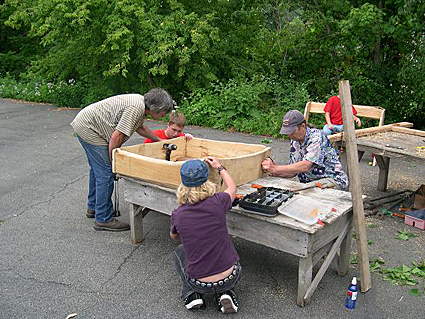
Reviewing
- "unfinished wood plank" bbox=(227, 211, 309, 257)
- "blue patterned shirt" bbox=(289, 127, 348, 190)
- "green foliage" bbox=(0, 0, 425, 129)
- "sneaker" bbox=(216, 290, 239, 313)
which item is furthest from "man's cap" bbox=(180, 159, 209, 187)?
"green foliage" bbox=(0, 0, 425, 129)

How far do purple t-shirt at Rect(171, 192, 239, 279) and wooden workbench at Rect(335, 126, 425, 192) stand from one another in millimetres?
2722

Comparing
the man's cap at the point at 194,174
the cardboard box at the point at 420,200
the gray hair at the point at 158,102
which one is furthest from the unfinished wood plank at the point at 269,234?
the cardboard box at the point at 420,200

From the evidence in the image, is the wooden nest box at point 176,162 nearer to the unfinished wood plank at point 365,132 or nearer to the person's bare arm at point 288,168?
the person's bare arm at point 288,168

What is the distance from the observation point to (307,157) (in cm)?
441

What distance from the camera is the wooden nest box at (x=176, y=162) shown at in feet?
13.0

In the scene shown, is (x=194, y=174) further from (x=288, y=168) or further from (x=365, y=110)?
(x=365, y=110)

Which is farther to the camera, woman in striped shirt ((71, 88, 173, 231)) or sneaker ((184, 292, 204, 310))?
woman in striped shirt ((71, 88, 173, 231))

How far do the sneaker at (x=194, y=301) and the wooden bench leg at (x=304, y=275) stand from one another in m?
0.77

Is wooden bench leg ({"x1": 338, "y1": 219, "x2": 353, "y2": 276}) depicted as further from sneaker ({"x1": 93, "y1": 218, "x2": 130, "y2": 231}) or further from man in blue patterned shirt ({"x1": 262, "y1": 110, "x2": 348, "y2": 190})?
sneaker ({"x1": 93, "y1": 218, "x2": 130, "y2": 231})

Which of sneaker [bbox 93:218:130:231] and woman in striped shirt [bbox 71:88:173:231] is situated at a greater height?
woman in striped shirt [bbox 71:88:173:231]

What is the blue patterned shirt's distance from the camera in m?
4.42

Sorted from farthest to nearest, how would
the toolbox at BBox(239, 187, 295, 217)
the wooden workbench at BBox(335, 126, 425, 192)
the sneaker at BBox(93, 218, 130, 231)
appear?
the wooden workbench at BBox(335, 126, 425, 192) < the sneaker at BBox(93, 218, 130, 231) < the toolbox at BBox(239, 187, 295, 217)

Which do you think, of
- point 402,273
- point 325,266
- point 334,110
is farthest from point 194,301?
point 334,110

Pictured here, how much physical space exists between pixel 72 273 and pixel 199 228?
1566 mm
